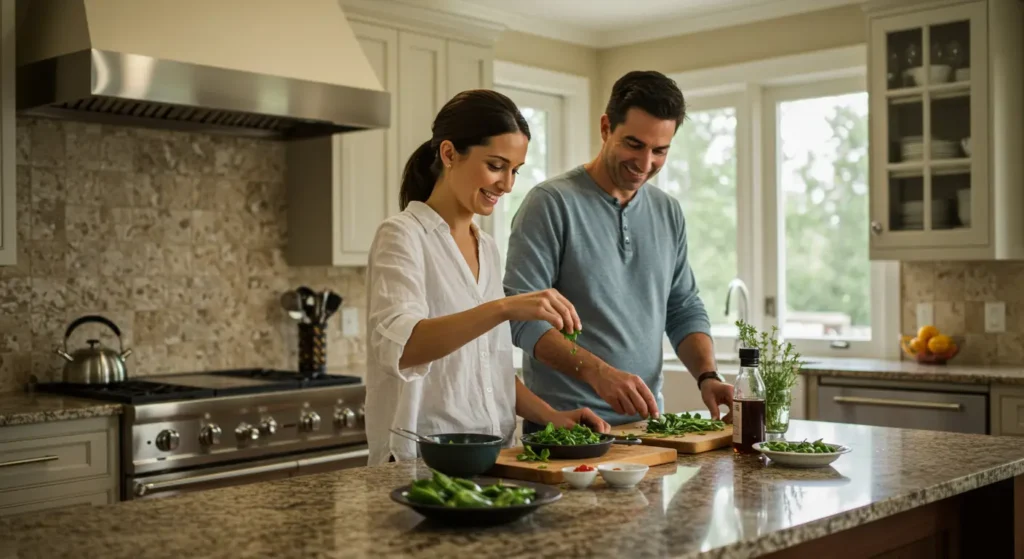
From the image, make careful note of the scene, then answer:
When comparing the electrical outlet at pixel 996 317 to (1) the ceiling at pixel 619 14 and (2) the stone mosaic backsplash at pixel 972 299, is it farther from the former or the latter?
(1) the ceiling at pixel 619 14

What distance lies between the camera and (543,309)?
6.01 ft

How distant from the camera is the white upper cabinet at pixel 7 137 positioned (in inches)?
130

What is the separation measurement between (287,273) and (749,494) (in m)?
3.07

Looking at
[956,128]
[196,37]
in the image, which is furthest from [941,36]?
[196,37]

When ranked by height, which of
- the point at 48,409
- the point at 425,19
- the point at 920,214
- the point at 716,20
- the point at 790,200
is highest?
the point at 716,20

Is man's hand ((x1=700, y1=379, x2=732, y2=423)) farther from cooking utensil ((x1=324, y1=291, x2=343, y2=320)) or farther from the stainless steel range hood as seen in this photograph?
cooking utensil ((x1=324, y1=291, x2=343, y2=320))

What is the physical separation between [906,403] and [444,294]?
2.60m

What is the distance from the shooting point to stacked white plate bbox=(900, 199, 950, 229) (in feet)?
14.4

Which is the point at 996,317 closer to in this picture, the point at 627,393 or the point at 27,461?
the point at 627,393

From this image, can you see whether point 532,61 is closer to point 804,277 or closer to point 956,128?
point 804,277

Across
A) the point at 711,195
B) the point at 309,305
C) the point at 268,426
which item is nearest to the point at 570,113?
the point at 711,195

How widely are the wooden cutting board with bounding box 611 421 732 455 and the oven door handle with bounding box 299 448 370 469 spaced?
171 cm

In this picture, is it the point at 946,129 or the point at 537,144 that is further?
the point at 537,144

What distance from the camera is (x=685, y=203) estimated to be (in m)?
5.70
